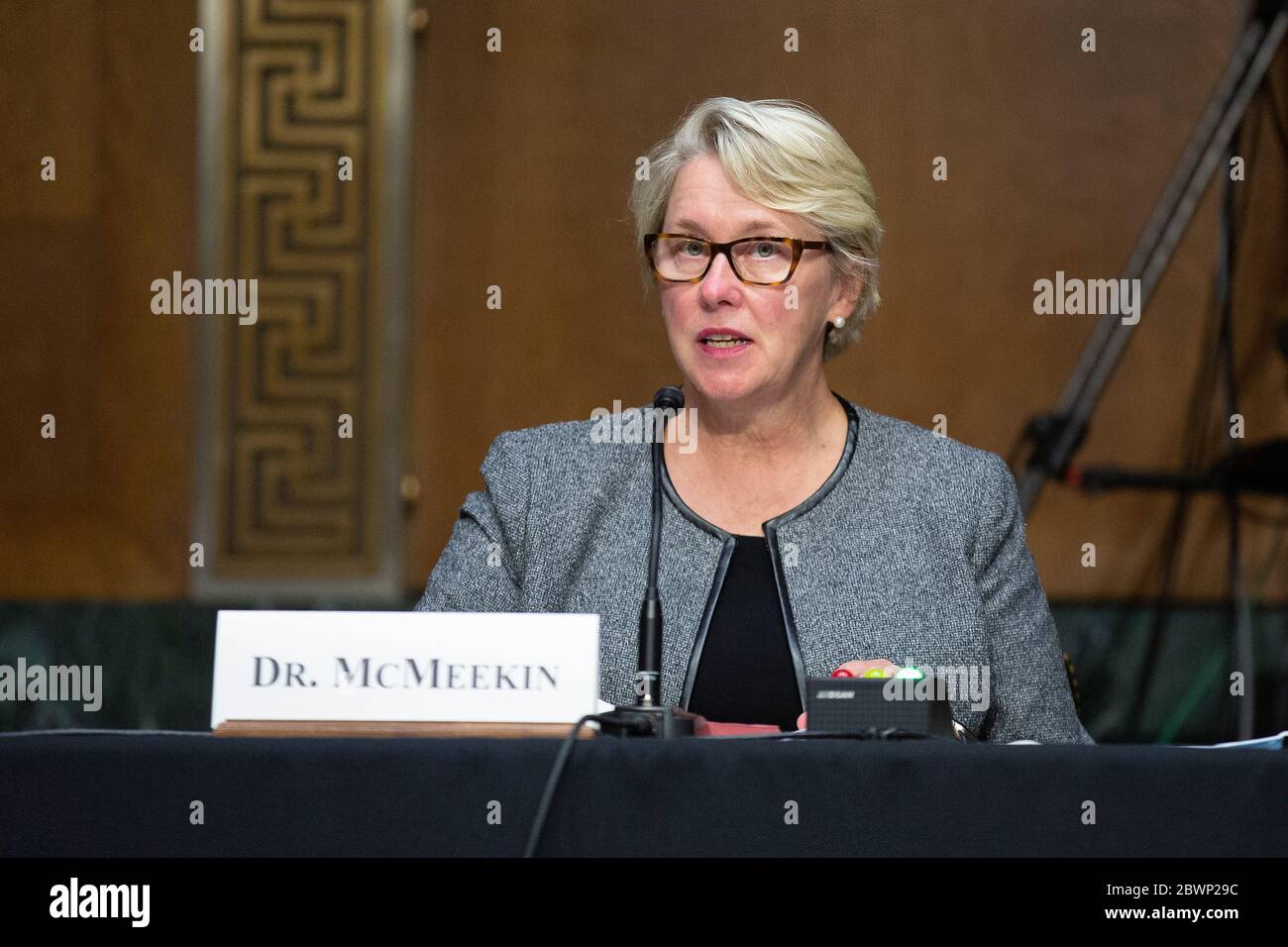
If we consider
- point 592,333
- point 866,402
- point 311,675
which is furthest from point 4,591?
point 311,675

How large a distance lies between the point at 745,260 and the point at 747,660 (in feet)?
1.72

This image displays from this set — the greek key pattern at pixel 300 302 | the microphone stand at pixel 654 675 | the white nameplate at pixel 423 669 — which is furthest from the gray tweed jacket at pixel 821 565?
the greek key pattern at pixel 300 302

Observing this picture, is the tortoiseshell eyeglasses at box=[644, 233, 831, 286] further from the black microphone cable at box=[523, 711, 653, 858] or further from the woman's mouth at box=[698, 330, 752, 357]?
the black microphone cable at box=[523, 711, 653, 858]

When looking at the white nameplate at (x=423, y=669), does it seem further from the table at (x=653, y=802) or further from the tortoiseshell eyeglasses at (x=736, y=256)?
the tortoiseshell eyeglasses at (x=736, y=256)

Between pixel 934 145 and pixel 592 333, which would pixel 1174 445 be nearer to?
pixel 934 145

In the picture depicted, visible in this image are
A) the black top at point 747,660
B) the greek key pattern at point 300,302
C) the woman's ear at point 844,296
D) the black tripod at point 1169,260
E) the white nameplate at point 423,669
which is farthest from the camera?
the greek key pattern at point 300,302

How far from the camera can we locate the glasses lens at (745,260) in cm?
206

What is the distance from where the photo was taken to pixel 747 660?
1.98 metres

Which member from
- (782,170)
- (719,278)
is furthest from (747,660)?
(782,170)

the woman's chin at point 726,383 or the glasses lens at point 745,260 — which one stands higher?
the glasses lens at point 745,260

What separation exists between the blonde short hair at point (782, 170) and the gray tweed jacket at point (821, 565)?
287 millimetres

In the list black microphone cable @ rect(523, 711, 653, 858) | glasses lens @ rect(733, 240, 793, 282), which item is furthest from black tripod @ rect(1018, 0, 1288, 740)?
black microphone cable @ rect(523, 711, 653, 858)

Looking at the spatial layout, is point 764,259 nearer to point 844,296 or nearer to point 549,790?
point 844,296
